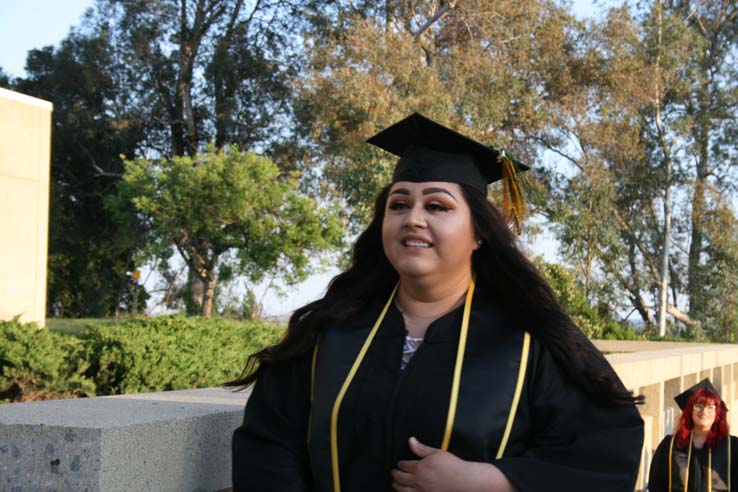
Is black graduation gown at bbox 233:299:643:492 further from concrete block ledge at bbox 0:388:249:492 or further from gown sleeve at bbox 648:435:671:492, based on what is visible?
gown sleeve at bbox 648:435:671:492

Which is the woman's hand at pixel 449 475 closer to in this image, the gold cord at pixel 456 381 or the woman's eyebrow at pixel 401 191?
the gold cord at pixel 456 381

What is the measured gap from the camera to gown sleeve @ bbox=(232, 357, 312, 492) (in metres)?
2.20

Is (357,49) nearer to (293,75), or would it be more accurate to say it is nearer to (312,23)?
(312,23)

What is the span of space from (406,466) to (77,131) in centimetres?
2625

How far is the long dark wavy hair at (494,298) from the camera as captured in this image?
216cm

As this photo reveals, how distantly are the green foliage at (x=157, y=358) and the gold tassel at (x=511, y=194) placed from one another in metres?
4.46

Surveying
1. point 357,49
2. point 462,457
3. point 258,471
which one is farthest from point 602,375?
point 357,49

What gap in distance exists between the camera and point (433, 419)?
2.10 m

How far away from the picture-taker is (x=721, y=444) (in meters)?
6.06

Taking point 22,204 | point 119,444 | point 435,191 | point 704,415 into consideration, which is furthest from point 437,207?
point 22,204

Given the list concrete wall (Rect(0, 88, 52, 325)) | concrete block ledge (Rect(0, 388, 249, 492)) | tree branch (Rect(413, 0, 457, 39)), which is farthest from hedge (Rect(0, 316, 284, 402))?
tree branch (Rect(413, 0, 457, 39))

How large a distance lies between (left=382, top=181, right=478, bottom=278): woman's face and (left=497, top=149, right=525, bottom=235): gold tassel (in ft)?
0.75

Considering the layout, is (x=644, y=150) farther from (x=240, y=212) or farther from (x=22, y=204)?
(x=22, y=204)

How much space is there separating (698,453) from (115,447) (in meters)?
4.82
